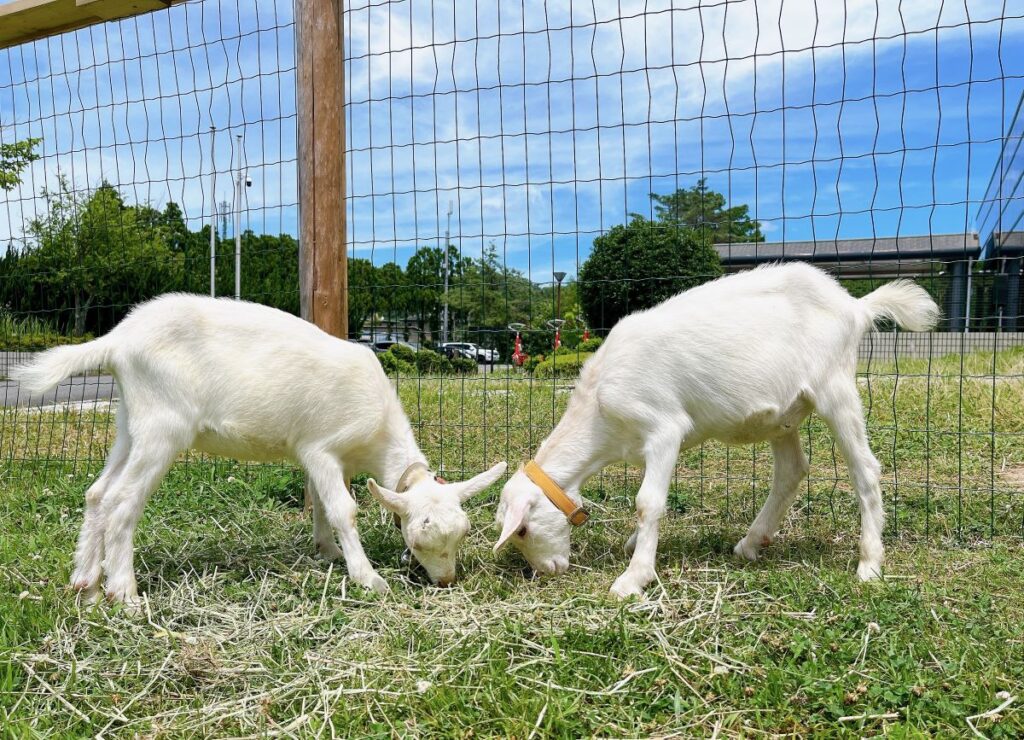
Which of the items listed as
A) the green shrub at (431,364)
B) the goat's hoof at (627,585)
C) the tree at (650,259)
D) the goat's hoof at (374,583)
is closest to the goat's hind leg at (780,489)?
the goat's hoof at (627,585)

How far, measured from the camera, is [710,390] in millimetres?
4098

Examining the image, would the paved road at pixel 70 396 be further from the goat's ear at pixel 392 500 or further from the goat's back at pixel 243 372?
the goat's ear at pixel 392 500

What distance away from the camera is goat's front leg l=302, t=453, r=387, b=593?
3.93 metres

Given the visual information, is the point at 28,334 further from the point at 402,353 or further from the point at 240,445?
the point at 240,445

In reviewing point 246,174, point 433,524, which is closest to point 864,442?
point 433,524

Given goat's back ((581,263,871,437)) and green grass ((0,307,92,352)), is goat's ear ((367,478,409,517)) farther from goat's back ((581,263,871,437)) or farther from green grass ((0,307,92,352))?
green grass ((0,307,92,352))

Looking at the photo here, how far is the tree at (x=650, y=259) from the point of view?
543cm

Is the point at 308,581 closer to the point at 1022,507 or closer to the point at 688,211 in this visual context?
the point at 688,211

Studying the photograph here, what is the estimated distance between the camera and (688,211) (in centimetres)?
579

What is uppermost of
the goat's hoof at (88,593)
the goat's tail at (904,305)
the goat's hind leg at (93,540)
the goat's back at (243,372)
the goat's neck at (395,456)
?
the goat's tail at (904,305)

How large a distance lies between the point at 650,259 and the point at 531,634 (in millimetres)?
3037

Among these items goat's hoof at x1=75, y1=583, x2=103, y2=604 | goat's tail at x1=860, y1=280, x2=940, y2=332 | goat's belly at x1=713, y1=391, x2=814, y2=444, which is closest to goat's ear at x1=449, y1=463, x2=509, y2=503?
goat's belly at x1=713, y1=391, x2=814, y2=444

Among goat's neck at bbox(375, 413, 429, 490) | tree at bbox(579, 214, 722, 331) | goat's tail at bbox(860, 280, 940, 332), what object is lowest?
goat's neck at bbox(375, 413, 429, 490)

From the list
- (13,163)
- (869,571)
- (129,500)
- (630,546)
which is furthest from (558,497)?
(13,163)
